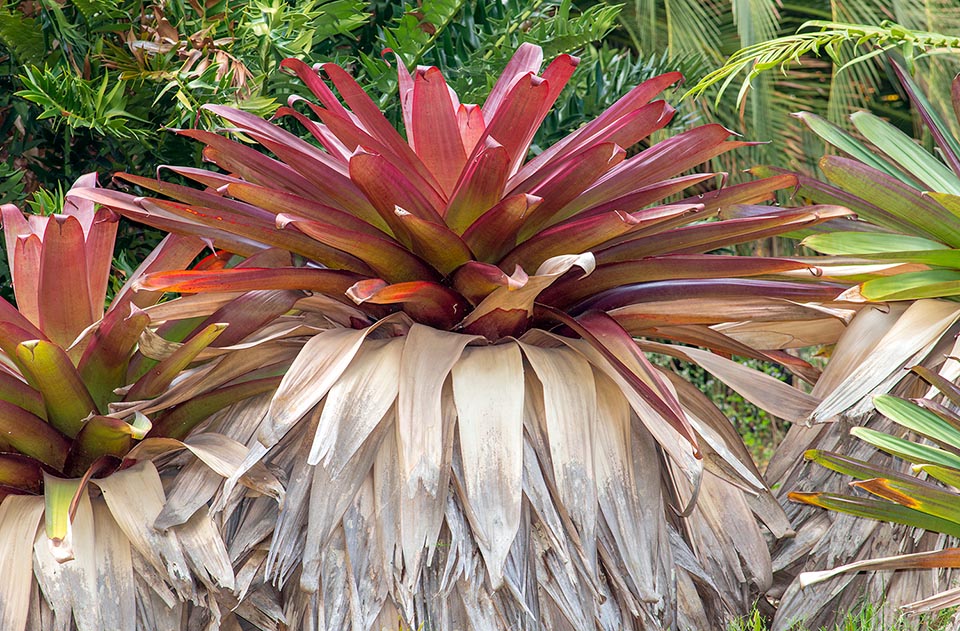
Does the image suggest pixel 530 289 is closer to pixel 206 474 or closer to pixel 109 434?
pixel 206 474

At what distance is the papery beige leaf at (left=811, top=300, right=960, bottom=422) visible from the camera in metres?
1.77

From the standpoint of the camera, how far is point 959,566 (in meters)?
1.50

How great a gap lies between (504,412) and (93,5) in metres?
1.94

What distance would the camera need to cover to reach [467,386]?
1587 mm

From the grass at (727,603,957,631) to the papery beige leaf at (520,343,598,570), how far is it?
1.22 feet

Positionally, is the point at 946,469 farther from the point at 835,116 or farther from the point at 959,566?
the point at 835,116

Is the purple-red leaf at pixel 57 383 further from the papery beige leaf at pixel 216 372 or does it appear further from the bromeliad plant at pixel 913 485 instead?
the bromeliad plant at pixel 913 485

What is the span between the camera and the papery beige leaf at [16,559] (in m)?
1.52

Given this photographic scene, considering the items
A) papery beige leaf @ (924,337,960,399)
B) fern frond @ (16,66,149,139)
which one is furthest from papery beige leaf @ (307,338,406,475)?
fern frond @ (16,66,149,139)

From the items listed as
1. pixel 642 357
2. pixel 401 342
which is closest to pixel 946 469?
pixel 642 357

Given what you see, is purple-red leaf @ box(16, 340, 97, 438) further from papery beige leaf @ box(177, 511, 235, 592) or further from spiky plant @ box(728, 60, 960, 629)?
spiky plant @ box(728, 60, 960, 629)

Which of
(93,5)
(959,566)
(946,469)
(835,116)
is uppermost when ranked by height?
(93,5)

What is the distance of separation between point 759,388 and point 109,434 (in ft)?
4.18

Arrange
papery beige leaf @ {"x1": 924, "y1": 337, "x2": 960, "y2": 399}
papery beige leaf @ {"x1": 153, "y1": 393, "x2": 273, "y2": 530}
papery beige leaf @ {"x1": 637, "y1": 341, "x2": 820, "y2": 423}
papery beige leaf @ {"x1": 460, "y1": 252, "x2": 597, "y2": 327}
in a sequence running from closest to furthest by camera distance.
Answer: papery beige leaf @ {"x1": 460, "y1": 252, "x2": 597, "y2": 327} → papery beige leaf @ {"x1": 153, "y1": 393, "x2": 273, "y2": 530} → papery beige leaf @ {"x1": 924, "y1": 337, "x2": 960, "y2": 399} → papery beige leaf @ {"x1": 637, "y1": 341, "x2": 820, "y2": 423}
